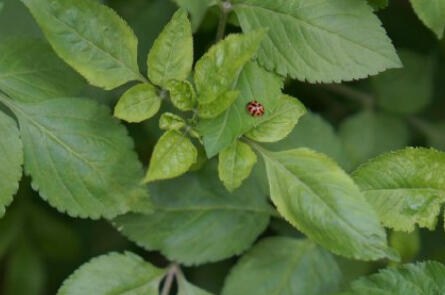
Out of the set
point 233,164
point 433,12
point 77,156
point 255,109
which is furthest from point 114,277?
point 433,12

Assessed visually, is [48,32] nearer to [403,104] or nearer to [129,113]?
[129,113]

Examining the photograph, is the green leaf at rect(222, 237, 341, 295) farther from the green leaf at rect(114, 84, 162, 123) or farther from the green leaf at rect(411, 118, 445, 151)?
the green leaf at rect(411, 118, 445, 151)

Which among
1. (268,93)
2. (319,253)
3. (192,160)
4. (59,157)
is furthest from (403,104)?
(59,157)

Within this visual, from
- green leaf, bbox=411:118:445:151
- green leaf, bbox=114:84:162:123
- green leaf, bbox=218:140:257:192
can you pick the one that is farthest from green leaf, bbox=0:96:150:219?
green leaf, bbox=411:118:445:151

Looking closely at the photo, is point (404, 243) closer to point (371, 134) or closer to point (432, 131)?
point (371, 134)

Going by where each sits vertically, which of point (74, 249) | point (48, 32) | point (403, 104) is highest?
point (48, 32)
